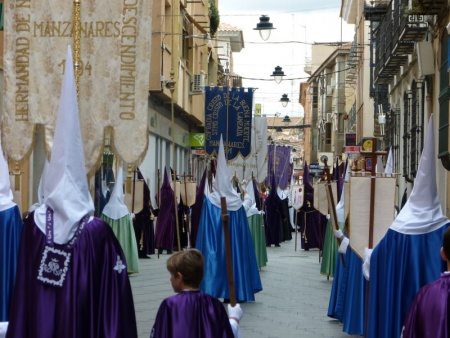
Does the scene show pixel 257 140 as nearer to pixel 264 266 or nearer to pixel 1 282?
pixel 264 266

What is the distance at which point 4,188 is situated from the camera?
33.9ft

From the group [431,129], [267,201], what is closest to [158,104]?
[267,201]

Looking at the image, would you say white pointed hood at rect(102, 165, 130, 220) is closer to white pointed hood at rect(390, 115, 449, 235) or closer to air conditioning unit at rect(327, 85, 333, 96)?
white pointed hood at rect(390, 115, 449, 235)

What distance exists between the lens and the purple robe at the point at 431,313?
243 inches

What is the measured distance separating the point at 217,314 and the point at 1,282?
4322 millimetres

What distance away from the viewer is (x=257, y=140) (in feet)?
103

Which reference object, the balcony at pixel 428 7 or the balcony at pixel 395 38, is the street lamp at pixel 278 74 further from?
the balcony at pixel 428 7

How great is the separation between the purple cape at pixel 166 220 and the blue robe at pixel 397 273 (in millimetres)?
18892

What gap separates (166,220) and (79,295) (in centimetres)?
2141

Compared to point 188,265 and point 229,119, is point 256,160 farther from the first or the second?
point 188,265

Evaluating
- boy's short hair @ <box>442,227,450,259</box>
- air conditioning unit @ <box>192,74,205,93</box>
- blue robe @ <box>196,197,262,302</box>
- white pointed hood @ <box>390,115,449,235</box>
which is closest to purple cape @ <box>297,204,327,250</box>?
air conditioning unit @ <box>192,74,205,93</box>

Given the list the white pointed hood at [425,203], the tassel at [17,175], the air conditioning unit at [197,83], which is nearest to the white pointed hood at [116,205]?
the tassel at [17,175]

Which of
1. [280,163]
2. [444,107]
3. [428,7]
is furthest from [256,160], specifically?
[280,163]

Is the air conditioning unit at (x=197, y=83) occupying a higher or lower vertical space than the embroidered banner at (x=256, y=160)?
higher
